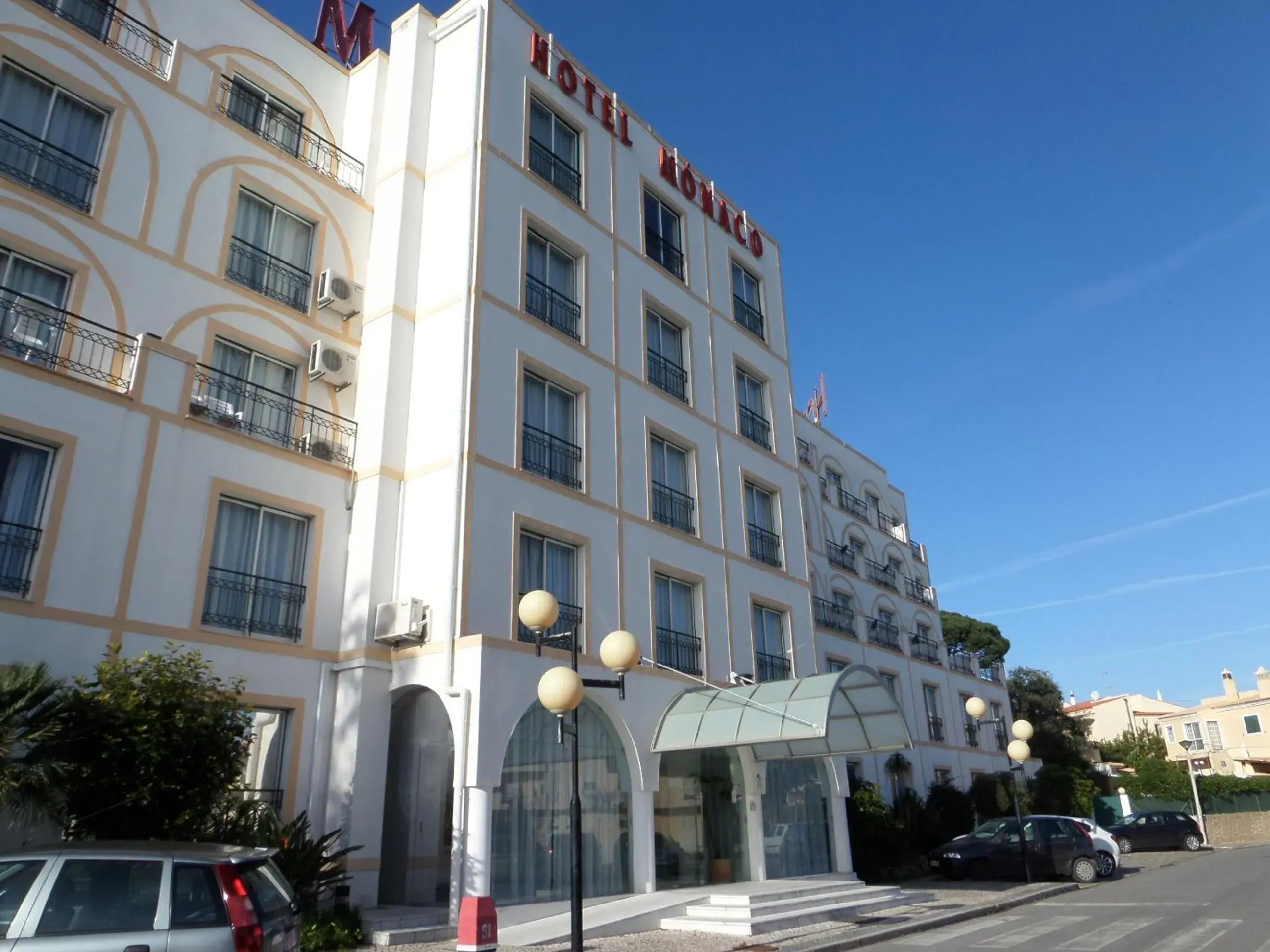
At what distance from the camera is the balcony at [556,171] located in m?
18.4

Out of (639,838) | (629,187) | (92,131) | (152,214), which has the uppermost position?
(629,187)

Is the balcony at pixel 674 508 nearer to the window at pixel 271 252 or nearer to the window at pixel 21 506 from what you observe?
the window at pixel 271 252

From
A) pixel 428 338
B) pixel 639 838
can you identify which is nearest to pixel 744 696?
pixel 639 838

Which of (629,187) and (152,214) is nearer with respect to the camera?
(152,214)

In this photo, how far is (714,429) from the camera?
20938 mm

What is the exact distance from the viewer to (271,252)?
53.4 ft

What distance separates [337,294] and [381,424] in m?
2.66

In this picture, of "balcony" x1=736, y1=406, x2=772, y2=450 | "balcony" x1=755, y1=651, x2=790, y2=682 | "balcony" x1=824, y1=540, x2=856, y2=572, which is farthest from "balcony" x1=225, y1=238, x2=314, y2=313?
"balcony" x1=824, y1=540, x2=856, y2=572

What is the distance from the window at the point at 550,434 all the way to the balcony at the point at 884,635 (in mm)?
17915

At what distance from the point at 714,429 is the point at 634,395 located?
9.20 feet

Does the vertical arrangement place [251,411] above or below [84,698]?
above

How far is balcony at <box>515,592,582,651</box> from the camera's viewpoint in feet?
48.4

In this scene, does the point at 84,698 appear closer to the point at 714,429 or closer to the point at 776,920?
the point at 776,920

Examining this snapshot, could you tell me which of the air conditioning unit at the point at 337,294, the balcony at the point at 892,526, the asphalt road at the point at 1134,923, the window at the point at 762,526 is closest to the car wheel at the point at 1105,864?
the asphalt road at the point at 1134,923
